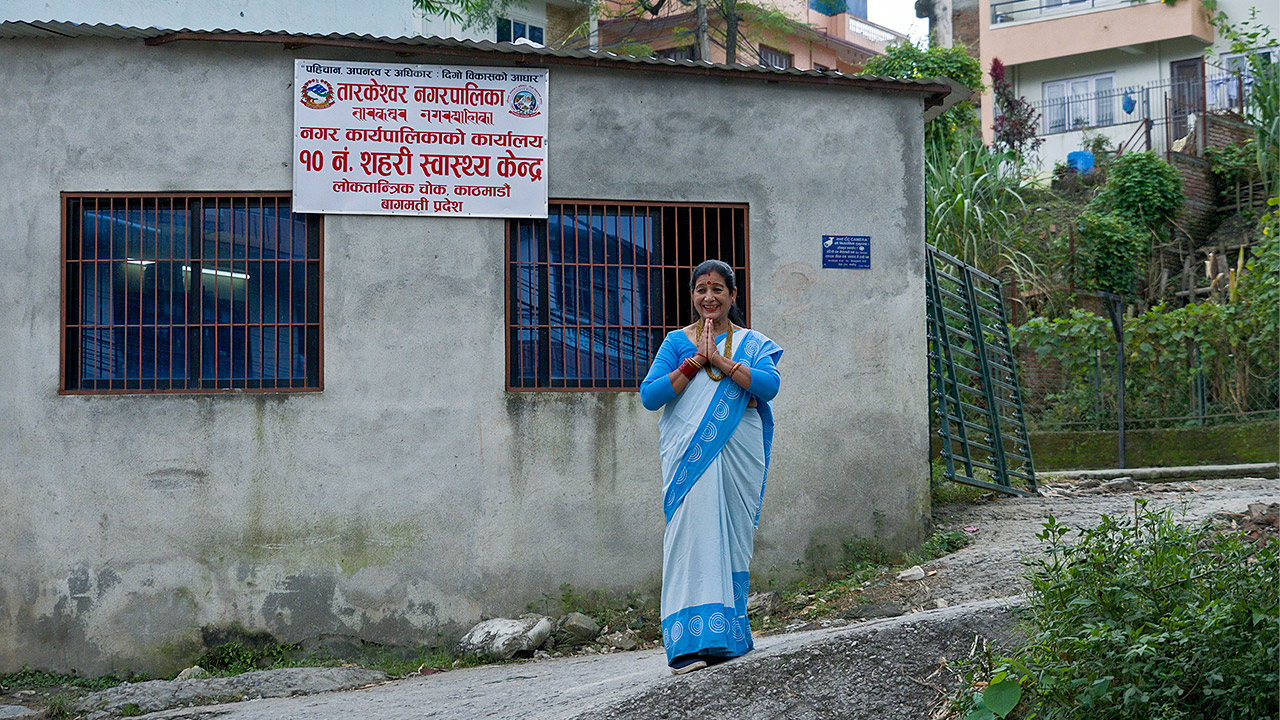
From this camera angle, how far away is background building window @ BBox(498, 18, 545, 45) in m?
20.4

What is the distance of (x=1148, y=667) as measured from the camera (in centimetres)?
373

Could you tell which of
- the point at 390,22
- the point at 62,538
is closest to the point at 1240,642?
the point at 62,538

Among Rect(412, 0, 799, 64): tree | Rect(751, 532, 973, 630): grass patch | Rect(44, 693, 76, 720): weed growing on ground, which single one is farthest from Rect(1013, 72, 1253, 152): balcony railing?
Rect(44, 693, 76, 720): weed growing on ground

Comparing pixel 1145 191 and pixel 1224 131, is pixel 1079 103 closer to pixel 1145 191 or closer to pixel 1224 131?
pixel 1224 131

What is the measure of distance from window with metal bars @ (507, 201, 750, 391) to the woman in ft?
7.96

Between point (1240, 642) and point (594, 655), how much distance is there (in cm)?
400

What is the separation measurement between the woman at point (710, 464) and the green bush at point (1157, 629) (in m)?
1.19

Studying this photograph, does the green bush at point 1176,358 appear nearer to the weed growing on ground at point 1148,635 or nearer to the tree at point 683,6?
the tree at point 683,6

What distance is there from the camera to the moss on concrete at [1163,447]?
11.2 meters

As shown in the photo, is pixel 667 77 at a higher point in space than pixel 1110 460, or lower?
higher

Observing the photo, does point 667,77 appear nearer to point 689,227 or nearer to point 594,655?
point 689,227

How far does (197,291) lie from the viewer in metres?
7.39

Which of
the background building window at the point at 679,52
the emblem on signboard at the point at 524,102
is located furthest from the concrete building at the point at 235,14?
the background building window at the point at 679,52

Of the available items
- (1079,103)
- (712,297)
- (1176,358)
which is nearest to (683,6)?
(1176,358)
